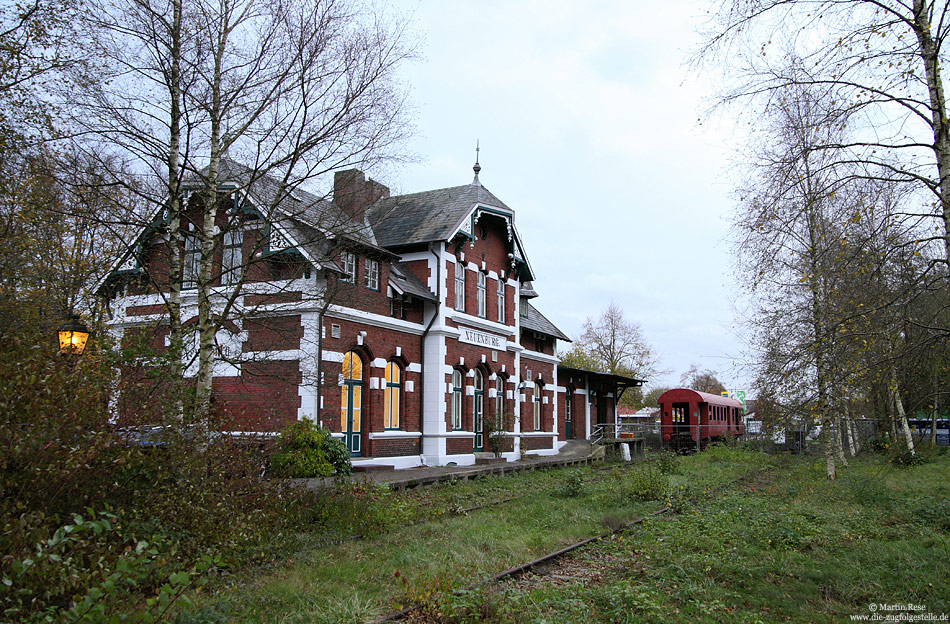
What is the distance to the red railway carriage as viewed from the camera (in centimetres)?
3453

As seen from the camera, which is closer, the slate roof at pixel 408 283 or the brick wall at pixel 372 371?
the brick wall at pixel 372 371

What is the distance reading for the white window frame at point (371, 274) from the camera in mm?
20789

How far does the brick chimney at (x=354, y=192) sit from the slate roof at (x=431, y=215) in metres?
9.89

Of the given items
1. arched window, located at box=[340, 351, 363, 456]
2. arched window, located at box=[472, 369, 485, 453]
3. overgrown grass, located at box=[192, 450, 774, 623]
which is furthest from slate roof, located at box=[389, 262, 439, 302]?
overgrown grass, located at box=[192, 450, 774, 623]

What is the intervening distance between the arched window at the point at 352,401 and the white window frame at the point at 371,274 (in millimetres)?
2136

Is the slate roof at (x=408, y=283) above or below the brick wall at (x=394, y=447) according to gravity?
above

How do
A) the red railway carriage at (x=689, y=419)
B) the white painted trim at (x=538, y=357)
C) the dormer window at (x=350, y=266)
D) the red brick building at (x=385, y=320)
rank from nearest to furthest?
the red brick building at (x=385, y=320) → the dormer window at (x=350, y=266) → the white painted trim at (x=538, y=357) → the red railway carriage at (x=689, y=419)

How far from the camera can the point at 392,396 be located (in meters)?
22.1

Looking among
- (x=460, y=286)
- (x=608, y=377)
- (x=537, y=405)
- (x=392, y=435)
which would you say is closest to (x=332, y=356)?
(x=392, y=435)

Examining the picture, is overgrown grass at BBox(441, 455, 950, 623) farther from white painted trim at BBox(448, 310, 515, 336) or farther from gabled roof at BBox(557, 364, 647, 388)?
gabled roof at BBox(557, 364, 647, 388)

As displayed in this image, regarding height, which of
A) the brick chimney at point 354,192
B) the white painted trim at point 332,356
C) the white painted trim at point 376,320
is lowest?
the white painted trim at point 332,356

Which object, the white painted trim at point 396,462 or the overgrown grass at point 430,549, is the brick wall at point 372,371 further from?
the overgrown grass at point 430,549

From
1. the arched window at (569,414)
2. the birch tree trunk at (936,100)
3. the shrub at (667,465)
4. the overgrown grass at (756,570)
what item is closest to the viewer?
the overgrown grass at (756,570)

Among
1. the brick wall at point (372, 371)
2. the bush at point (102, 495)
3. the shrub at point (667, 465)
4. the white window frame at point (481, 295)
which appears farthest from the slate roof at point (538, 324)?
the bush at point (102, 495)
